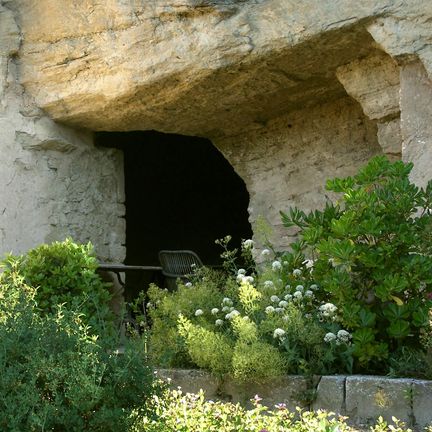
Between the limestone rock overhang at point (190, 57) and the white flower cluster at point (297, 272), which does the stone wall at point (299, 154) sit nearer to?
the limestone rock overhang at point (190, 57)

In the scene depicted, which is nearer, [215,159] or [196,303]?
[196,303]

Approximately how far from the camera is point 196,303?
4.37m

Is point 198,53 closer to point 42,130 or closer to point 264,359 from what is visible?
point 42,130

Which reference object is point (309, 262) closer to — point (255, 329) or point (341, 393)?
point (255, 329)

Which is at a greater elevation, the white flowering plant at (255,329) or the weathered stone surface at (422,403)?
the white flowering plant at (255,329)

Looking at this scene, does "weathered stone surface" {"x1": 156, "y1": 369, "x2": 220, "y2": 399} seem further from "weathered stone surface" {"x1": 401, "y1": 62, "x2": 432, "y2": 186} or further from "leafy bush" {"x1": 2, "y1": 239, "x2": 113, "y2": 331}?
"weathered stone surface" {"x1": 401, "y1": 62, "x2": 432, "y2": 186}

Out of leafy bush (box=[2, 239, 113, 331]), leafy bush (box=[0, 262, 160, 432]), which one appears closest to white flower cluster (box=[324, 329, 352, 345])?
leafy bush (box=[0, 262, 160, 432])

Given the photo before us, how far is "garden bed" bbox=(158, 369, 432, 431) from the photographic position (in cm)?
317

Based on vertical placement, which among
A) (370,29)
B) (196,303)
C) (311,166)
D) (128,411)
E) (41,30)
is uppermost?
(41,30)

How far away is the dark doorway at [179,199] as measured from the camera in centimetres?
900

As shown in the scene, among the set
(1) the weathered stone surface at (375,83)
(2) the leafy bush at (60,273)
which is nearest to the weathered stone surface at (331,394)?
(2) the leafy bush at (60,273)

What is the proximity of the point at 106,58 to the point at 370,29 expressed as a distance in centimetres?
180

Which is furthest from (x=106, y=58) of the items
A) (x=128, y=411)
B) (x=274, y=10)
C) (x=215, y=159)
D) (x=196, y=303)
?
(x=215, y=159)

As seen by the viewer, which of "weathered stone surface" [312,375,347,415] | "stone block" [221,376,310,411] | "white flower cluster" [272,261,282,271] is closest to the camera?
"weathered stone surface" [312,375,347,415]
